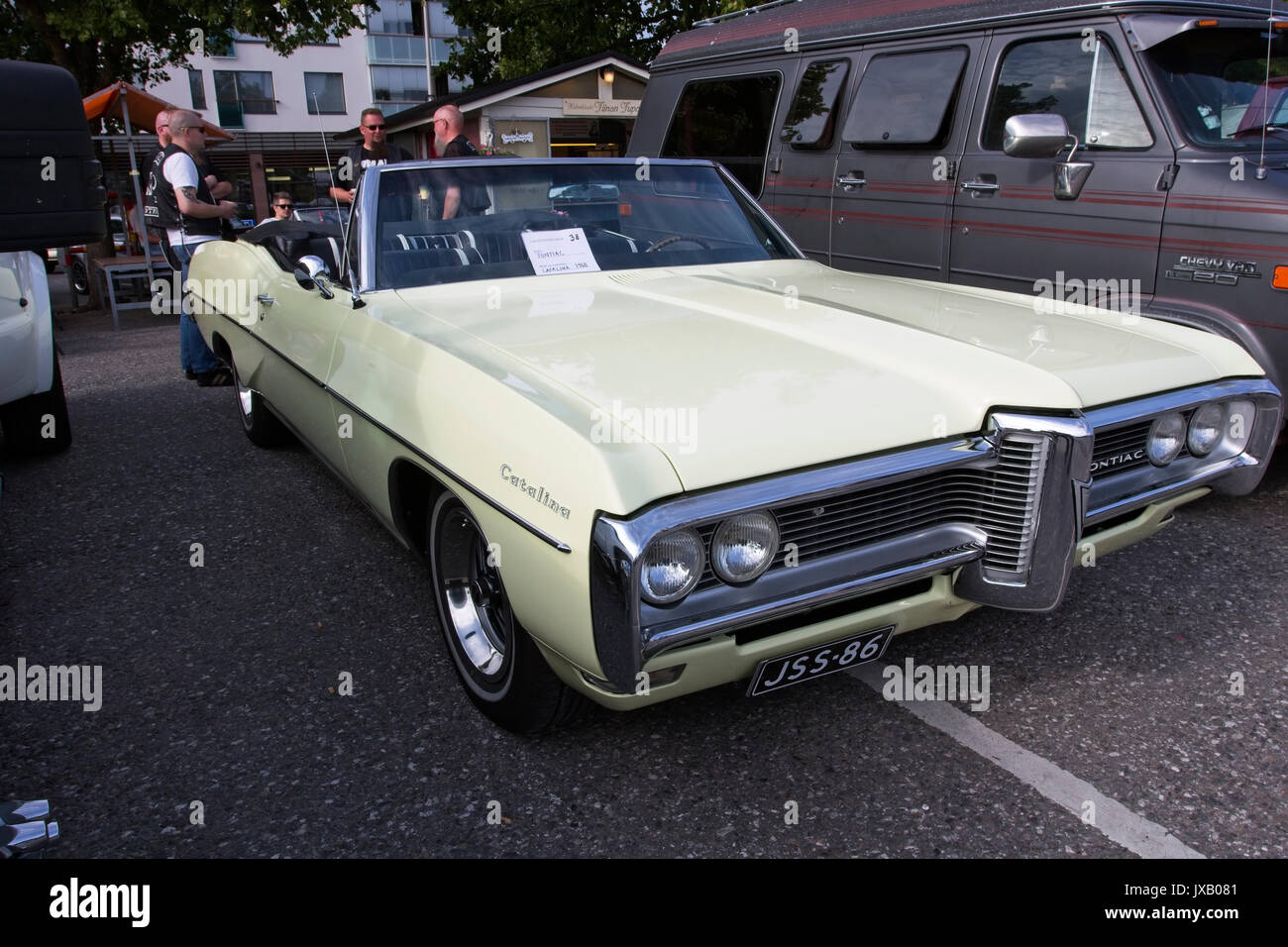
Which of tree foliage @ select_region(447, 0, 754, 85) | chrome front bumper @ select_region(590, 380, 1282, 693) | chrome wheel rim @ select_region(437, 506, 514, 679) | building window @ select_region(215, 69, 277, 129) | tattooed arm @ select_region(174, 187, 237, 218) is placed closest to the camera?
chrome front bumper @ select_region(590, 380, 1282, 693)

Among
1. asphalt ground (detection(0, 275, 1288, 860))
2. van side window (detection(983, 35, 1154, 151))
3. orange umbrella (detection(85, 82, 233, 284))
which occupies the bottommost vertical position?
asphalt ground (detection(0, 275, 1288, 860))

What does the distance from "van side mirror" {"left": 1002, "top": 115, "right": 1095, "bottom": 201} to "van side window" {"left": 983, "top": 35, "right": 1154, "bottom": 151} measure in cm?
10

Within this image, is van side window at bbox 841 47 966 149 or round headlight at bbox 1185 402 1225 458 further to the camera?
van side window at bbox 841 47 966 149

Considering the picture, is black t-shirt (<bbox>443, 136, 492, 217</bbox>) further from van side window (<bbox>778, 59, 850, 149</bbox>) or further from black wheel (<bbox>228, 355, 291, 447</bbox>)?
van side window (<bbox>778, 59, 850, 149</bbox>)

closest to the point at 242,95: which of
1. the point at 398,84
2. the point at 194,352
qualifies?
the point at 398,84

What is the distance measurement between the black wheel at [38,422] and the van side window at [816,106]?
4.48 m

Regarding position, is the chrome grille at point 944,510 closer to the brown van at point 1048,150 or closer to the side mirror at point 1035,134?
the brown van at point 1048,150

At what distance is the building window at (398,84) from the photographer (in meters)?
42.2

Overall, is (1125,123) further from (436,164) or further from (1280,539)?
(436,164)

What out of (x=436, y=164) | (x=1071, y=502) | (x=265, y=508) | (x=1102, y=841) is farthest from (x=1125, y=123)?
(x=265, y=508)

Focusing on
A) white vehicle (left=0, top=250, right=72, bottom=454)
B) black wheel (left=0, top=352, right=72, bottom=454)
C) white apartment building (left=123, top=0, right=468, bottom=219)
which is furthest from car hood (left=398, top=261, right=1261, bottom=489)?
Answer: white apartment building (left=123, top=0, right=468, bottom=219)

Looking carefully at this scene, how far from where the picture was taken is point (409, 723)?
9.08 feet

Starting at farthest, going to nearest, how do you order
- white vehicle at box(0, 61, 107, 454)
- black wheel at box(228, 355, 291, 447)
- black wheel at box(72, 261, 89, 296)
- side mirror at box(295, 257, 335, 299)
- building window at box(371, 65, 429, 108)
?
1. building window at box(371, 65, 429, 108)
2. black wheel at box(72, 261, 89, 296)
3. black wheel at box(228, 355, 291, 447)
4. side mirror at box(295, 257, 335, 299)
5. white vehicle at box(0, 61, 107, 454)

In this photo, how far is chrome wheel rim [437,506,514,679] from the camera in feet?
8.99
